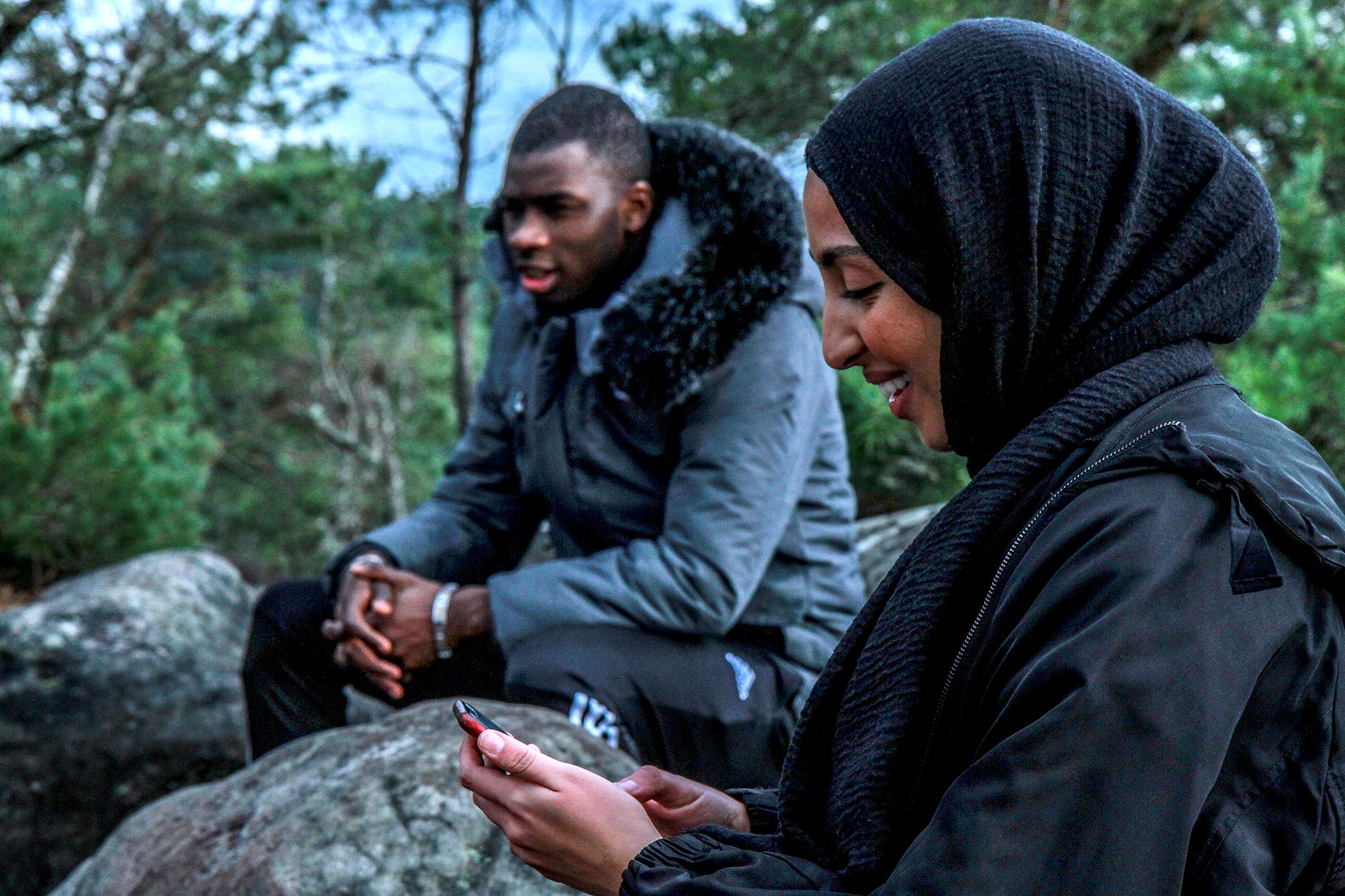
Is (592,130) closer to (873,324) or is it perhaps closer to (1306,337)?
(873,324)

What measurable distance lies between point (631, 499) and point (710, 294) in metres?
0.59

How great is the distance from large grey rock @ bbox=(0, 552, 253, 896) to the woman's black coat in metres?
3.44

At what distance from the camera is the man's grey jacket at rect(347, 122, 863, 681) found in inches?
122

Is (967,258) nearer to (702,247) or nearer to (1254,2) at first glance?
(702,247)

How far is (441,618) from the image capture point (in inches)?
132

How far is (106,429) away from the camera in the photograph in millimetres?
7215

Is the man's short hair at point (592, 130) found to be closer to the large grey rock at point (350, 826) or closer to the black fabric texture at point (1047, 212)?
the large grey rock at point (350, 826)

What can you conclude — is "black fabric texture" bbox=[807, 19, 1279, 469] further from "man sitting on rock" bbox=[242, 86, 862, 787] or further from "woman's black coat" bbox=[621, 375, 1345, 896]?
"man sitting on rock" bbox=[242, 86, 862, 787]

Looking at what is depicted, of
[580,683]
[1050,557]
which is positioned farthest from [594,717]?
[1050,557]

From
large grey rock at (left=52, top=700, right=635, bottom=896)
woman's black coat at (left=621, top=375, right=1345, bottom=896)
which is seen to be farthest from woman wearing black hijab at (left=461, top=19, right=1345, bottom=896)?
large grey rock at (left=52, top=700, right=635, bottom=896)

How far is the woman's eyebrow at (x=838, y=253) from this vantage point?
5.15 ft

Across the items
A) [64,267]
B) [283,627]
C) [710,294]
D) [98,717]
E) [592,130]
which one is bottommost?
[98,717]

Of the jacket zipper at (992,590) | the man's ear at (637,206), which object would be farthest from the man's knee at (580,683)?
the jacket zipper at (992,590)

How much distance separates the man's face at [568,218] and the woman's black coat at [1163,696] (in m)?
2.40
